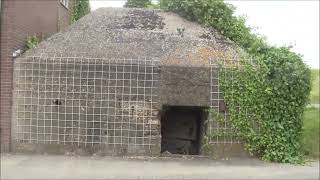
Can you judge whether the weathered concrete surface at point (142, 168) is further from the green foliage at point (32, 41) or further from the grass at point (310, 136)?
the green foliage at point (32, 41)

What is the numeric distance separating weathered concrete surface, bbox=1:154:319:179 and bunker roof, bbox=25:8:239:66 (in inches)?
102

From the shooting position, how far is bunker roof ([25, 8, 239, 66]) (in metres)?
13.6

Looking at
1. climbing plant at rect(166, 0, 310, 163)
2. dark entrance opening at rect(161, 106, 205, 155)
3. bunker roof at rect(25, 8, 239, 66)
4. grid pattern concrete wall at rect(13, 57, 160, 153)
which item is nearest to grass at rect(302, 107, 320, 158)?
climbing plant at rect(166, 0, 310, 163)

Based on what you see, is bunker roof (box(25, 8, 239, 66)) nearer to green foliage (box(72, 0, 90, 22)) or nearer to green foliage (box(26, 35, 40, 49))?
green foliage (box(26, 35, 40, 49))

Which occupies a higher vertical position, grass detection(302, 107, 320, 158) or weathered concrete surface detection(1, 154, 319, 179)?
grass detection(302, 107, 320, 158)

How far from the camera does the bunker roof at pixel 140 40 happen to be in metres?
13.6

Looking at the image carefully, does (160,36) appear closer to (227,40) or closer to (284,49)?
(227,40)

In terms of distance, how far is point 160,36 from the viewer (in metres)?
14.9

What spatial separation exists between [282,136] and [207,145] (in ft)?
6.10

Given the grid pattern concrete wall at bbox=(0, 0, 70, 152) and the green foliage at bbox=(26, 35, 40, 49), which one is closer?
the grid pattern concrete wall at bbox=(0, 0, 70, 152)

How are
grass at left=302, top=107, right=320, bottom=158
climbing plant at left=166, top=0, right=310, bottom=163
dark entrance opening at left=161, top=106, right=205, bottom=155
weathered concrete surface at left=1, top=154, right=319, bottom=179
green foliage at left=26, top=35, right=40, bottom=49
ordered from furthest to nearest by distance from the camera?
dark entrance opening at left=161, top=106, right=205, bottom=155 → green foliage at left=26, top=35, right=40, bottom=49 → climbing plant at left=166, top=0, right=310, bottom=163 → grass at left=302, top=107, right=320, bottom=158 → weathered concrete surface at left=1, top=154, right=319, bottom=179

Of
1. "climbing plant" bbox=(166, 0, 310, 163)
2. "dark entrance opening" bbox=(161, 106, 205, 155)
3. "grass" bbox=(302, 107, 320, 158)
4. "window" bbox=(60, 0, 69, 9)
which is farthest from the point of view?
"window" bbox=(60, 0, 69, 9)

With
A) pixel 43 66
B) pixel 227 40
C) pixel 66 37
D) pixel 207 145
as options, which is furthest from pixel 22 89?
pixel 227 40

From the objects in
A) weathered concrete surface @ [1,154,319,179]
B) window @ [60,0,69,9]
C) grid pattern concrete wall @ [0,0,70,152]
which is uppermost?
window @ [60,0,69,9]
